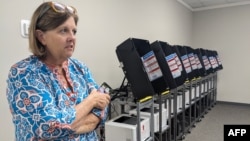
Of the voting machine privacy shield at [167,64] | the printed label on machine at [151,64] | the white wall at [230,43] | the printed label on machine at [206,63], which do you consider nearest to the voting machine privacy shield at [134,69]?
the printed label on machine at [151,64]

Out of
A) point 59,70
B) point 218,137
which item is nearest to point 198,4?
point 218,137

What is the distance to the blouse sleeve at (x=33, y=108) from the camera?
788 millimetres

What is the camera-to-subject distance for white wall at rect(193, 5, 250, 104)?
5352 millimetres

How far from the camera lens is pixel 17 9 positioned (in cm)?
163

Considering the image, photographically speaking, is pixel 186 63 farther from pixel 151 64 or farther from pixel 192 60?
pixel 151 64

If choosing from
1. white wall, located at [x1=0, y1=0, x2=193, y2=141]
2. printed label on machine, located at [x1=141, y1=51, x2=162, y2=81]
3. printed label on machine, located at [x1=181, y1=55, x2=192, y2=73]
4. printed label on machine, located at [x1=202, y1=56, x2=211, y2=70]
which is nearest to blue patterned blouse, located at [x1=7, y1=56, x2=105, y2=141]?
white wall, located at [x1=0, y1=0, x2=193, y2=141]

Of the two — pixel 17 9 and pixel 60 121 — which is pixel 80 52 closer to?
pixel 17 9

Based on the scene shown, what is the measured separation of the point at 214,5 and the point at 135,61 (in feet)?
15.2

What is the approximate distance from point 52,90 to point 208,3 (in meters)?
5.53

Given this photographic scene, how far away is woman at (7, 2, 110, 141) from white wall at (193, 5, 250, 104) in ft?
17.7

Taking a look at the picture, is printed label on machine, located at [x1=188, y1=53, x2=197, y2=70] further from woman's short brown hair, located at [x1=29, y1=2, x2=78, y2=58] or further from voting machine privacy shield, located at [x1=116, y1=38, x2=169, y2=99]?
woman's short brown hair, located at [x1=29, y1=2, x2=78, y2=58]

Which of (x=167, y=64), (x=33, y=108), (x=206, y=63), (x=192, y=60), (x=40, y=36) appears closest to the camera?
(x=33, y=108)

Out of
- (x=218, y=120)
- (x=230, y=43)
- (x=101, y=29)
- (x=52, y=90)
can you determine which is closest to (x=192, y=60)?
(x=218, y=120)

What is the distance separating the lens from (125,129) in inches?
76.7
